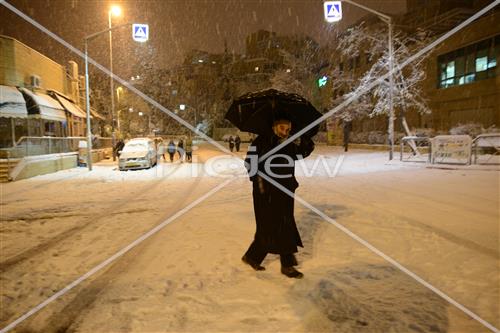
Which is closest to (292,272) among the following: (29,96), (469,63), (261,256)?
(261,256)

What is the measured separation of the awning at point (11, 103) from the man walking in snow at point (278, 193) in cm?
1861

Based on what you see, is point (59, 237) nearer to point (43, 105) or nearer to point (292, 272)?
point (292, 272)

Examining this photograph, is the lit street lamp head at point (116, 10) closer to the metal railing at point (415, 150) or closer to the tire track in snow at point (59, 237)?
the tire track in snow at point (59, 237)

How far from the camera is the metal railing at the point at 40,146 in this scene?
638 inches

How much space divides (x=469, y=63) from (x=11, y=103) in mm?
30845

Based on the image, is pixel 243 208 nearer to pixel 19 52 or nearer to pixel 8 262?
pixel 8 262

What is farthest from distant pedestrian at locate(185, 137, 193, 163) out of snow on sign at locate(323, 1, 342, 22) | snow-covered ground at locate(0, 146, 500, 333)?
snow-covered ground at locate(0, 146, 500, 333)

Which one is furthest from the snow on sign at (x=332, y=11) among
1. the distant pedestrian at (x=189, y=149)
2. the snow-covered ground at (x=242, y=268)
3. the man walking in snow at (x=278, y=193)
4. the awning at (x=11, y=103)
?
the awning at (x=11, y=103)

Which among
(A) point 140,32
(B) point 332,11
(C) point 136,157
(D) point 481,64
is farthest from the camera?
(D) point 481,64

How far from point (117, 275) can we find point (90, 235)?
2.35 m

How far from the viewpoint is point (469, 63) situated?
28750 millimetres

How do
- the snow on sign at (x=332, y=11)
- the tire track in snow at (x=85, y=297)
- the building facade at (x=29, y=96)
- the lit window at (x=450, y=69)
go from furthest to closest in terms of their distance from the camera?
the lit window at (x=450, y=69) < the building facade at (x=29, y=96) < the snow on sign at (x=332, y=11) < the tire track in snow at (x=85, y=297)

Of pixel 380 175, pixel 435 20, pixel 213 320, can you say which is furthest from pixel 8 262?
pixel 435 20

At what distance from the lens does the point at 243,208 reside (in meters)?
8.99
